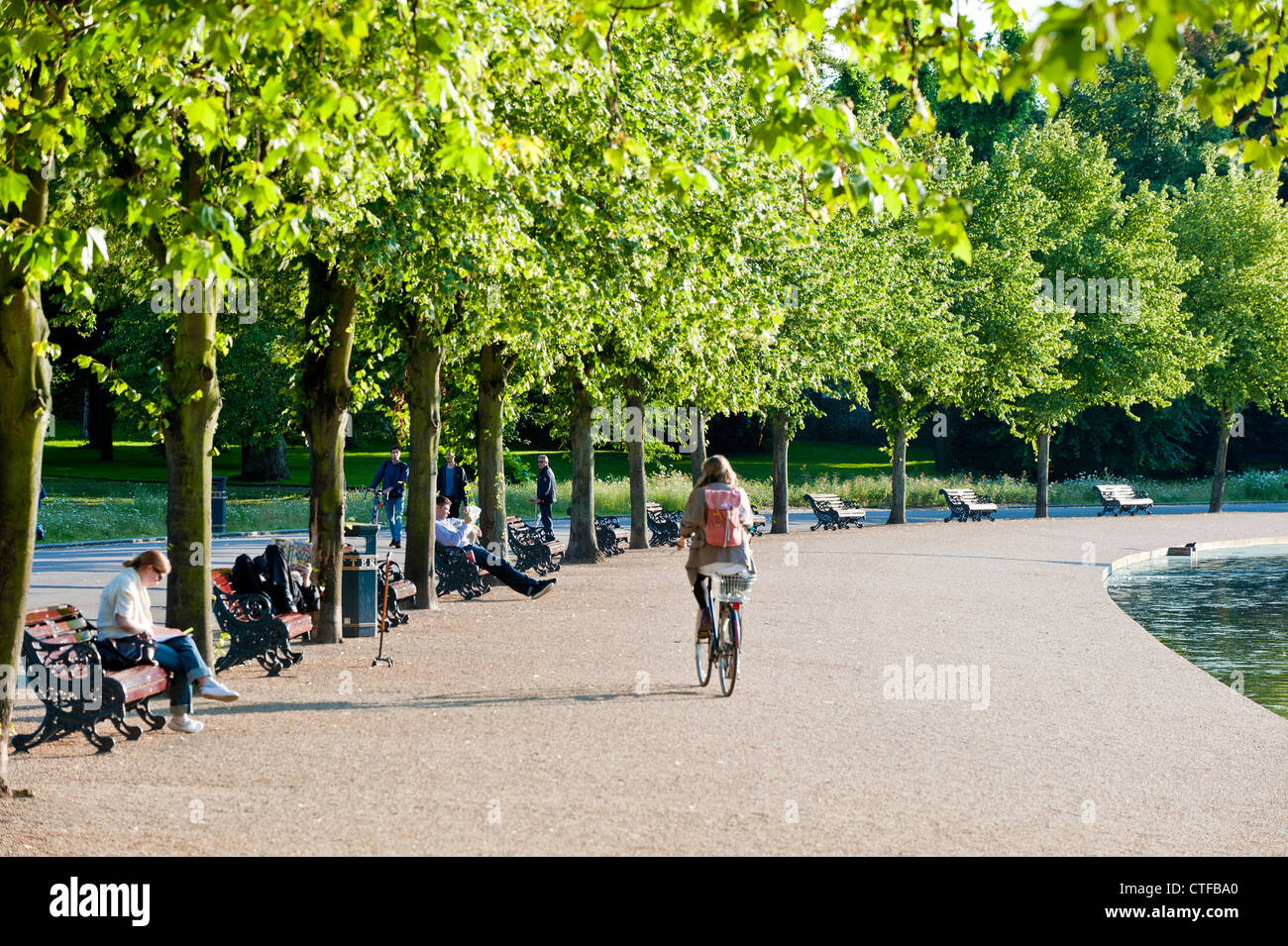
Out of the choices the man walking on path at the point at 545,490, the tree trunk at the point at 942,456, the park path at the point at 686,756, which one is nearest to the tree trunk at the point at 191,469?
the park path at the point at 686,756

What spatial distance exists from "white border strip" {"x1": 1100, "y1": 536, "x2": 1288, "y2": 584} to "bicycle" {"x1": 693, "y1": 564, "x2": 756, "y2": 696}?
46.9 ft

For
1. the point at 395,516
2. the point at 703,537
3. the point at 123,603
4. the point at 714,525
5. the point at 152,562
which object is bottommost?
the point at 395,516

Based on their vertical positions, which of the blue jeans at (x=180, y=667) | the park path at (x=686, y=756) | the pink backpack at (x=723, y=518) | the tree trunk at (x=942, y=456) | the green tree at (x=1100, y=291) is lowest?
the park path at (x=686, y=756)

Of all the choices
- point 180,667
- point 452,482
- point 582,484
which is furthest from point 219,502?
point 180,667

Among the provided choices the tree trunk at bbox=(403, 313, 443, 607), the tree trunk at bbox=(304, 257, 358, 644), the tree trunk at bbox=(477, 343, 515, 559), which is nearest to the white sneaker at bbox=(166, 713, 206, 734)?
the tree trunk at bbox=(304, 257, 358, 644)

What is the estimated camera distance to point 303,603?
13922mm

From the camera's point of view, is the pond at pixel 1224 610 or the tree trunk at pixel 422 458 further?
the tree trunk at pixel 422 458

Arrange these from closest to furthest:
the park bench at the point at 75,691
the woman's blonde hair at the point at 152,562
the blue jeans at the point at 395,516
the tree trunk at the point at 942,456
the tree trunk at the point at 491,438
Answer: the park bench at the point at 75,691
the woman's blonde hair at the point at 152,562
the tree trunk at the point at 491,438
the blue jeans at the point at 395,516
the tree trunk at the point at 942,456

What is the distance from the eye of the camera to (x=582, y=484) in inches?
996

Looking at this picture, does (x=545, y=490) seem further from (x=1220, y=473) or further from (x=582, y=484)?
(x=1220, y=473)

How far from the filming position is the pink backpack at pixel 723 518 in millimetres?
10836

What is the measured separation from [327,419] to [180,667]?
193 inches

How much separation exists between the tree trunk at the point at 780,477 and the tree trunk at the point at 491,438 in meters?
11.7

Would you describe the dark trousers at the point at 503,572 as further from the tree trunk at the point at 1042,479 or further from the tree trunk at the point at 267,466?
the tree trunk at the point at 267,466
